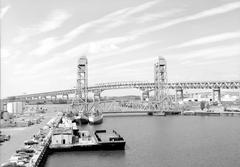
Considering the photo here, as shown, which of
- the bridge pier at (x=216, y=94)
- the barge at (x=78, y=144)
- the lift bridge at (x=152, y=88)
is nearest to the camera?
the barge at (x=78, y=144)

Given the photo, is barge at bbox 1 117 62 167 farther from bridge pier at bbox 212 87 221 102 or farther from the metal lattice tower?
bridge pier at bbox 212 87 221 102

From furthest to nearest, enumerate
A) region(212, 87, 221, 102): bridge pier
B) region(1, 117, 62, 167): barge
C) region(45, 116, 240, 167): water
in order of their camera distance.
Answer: region(212, 87, 221, 102): bridge pier → region(45, 116, 240, 167): water → region(1, 117, 62, 167): barge

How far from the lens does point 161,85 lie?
63969 mm

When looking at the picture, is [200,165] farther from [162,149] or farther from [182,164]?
[162,149]

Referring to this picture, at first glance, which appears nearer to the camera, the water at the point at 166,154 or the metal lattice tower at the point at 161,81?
the water at the point at 166,154

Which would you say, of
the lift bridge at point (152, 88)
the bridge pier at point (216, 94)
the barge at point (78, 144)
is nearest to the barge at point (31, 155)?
the barge at point (78, 144)

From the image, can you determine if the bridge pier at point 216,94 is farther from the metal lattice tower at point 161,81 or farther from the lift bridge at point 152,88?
the metal lattice tower at point 161,81

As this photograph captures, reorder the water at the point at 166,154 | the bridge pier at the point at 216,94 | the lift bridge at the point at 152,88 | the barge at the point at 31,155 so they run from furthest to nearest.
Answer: the bridge pier at the point at 216,94
the lift bridge at the point at 152,88
the water at the point at 166,154
the barge at the point at 31,155

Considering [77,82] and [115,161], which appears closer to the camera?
[115,161]

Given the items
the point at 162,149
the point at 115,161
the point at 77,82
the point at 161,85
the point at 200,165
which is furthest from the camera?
the point at 161,85

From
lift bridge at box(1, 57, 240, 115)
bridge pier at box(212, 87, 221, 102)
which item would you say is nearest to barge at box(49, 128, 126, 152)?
lift bridge at box(1, 57, 240, 115)

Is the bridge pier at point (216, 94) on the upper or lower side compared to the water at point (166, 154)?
upper

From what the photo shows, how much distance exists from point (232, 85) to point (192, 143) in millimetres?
50898

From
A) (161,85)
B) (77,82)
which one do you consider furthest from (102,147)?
(161,85)
